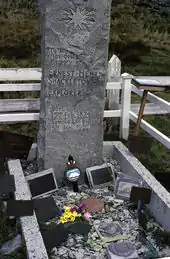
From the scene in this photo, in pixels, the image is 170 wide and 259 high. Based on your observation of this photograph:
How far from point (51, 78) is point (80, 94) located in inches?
15.6

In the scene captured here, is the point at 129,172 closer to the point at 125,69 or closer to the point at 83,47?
the point at 83,47

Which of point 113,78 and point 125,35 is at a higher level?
point 125,35

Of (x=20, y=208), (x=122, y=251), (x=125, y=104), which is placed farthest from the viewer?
(x=125, y=104)

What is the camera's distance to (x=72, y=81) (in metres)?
4.74

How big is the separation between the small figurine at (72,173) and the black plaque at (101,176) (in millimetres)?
248

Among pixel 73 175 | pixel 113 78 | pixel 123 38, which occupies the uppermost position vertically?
pixel 123 38

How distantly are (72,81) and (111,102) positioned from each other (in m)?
2.62

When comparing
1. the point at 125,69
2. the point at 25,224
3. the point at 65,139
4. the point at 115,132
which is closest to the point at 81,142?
the point at 65,139

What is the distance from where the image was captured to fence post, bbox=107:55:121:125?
23.0 ft

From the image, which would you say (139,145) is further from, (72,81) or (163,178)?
(72,81)

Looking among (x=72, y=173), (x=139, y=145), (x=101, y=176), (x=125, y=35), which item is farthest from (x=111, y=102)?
(x=125, y=35)

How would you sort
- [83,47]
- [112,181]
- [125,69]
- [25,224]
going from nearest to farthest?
[25,224] → [83,47] → [112,181] → [125,69]

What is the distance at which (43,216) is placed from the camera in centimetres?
408

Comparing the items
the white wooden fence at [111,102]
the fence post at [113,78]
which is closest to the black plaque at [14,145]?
the white wooden fence at [111,102]
